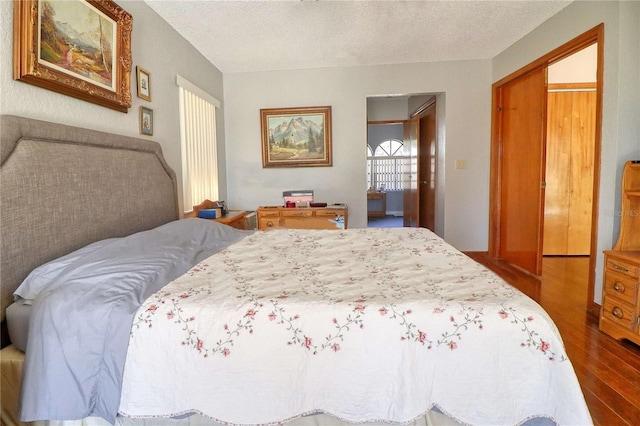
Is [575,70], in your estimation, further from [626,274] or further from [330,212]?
[330,212]

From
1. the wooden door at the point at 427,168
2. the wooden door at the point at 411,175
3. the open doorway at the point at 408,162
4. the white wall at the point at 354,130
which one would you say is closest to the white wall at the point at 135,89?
the white wall at the point at 354,130

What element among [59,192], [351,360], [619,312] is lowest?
[619,312]

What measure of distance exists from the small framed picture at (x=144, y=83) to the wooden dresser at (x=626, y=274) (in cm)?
333

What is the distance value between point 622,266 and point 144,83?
136 inches

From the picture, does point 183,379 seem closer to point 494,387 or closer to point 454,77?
point 494,387

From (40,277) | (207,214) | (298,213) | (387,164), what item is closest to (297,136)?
(298,213)

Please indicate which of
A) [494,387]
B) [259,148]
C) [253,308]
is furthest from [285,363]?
[259,148]

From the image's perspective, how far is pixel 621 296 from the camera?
2.01m

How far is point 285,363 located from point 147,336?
47 cm

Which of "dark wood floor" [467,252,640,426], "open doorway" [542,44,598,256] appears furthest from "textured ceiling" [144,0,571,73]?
"dark wood floor" [467,252,640,426]

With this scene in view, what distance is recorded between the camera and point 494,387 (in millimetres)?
1021

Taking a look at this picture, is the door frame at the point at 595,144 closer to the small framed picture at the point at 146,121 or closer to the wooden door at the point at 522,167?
the wooden door at the point at 522,167

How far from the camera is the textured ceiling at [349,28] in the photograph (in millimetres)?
2611

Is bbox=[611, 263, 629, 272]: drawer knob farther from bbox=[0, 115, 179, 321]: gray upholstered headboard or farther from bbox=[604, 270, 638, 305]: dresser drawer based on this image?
bbox=[0, 115, 179, 321]: gray upholstered headboard
